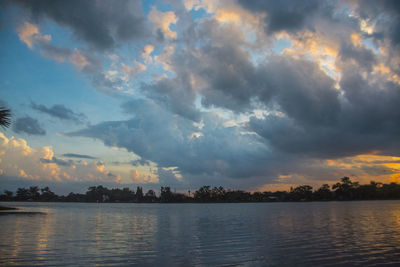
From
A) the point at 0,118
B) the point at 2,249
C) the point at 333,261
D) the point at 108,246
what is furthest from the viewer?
the point at 0,118

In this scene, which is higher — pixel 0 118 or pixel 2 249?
pixel 0 118

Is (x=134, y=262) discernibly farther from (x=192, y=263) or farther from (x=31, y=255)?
(x=31, y=255)

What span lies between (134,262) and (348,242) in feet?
80.0

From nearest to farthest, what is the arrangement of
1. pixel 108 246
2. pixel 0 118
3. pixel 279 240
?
pixel 108 246, pixel 279 240, pixel 0 118

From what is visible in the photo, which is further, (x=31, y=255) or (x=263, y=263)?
(x=31, y=255)

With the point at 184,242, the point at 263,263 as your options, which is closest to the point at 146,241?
the point at 184,242

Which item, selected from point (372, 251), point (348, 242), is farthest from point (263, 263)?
point (348, 242)

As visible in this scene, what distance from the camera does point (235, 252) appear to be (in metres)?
27.2

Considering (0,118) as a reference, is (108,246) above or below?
below

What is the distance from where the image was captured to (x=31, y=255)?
24.7 m

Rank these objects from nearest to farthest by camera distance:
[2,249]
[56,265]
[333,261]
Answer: [56,265] → [333,261] → [2,249]

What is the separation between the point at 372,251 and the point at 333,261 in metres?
6.88

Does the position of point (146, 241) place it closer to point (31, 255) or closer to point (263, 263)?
point (31, 255)

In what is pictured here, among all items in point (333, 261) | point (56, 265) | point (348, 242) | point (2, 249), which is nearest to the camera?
point (56, 265)
